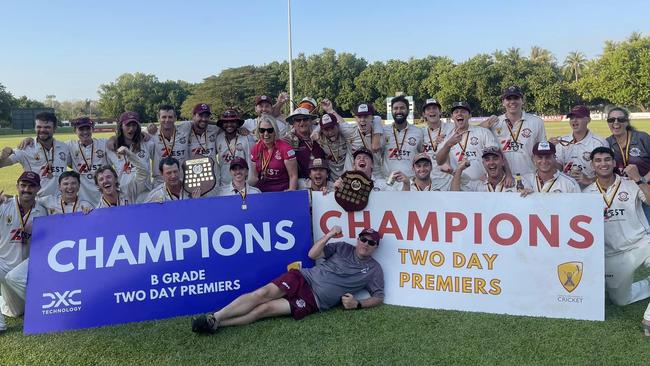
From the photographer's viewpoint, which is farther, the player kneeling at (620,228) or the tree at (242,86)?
the tree at (242,86)

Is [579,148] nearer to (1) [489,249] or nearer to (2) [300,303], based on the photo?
(1) [489,249]

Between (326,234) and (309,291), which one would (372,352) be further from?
(326,234)

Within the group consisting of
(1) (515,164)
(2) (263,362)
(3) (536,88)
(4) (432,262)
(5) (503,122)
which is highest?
(3) (536,88)

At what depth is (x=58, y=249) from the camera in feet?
17.2

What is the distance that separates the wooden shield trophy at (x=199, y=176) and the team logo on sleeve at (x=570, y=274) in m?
4.05

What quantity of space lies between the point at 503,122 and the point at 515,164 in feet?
2.18

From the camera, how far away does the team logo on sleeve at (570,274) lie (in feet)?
15.9

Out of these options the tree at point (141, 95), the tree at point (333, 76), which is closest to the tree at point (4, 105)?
the tree at point (141, 95)

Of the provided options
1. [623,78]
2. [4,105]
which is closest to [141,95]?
[4,105]

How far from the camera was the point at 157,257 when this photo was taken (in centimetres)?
529

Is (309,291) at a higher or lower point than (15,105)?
lower

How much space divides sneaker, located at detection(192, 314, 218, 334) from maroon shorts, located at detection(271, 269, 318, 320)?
79 cm

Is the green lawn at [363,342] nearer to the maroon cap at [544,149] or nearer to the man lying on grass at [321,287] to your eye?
the man lying on grass at [321,287]

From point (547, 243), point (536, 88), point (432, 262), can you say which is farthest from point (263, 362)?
point (536, 88)
